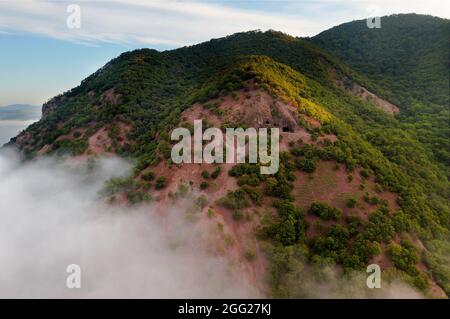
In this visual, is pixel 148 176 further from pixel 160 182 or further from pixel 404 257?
pixel 404 257

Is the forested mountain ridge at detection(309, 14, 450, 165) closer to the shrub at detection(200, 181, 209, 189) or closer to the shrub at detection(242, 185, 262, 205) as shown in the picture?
the shrub at detection(242, 185, 262, 205)

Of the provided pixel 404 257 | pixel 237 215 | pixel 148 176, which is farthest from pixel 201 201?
pixel 404 257

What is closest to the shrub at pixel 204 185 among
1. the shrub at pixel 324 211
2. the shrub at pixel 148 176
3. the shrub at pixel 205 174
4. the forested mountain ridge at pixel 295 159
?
the forested mountain ridge at pixel 295 159

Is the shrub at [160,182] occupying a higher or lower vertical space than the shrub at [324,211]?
higher

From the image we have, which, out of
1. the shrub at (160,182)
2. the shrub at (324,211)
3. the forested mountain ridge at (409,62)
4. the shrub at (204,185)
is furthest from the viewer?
the forested mountain ridge at (409,62)

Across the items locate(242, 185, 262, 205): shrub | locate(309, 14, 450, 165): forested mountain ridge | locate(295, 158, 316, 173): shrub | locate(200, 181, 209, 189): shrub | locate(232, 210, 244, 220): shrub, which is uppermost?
locate(309, 14, 450, 165): forested mountain ridge

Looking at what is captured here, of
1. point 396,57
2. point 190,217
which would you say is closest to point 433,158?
point 190,217

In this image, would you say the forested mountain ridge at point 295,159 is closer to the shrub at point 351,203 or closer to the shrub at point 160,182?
the shrub at point 351,203

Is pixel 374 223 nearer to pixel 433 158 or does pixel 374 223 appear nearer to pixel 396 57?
pixel 433 158

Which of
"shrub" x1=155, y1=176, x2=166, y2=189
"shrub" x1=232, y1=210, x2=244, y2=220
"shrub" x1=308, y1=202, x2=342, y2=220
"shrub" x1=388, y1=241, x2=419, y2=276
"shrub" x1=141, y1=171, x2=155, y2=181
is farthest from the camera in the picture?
"shrub" x1=141, y1=171, x2=155, y2=181

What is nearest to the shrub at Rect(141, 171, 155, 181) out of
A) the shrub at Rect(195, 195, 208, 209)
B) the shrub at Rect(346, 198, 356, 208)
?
the shrub at Rect(195, 195, 208, 209)
